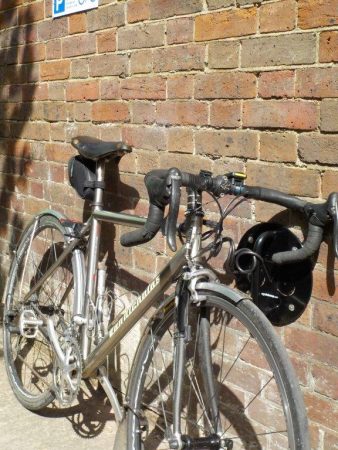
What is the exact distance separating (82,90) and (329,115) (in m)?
1.57

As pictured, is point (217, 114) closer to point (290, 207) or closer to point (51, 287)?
point (290, 207)

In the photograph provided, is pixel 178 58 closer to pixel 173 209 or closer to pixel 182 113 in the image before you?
pixel 182 113

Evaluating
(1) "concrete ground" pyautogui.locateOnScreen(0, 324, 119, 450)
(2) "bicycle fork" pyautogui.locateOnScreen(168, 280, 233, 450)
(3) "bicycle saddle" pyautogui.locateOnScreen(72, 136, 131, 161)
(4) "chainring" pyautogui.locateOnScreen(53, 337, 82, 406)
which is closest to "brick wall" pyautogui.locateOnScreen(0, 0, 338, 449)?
(3) "bicycle saddle" pyautogui.locateOnScreen(72, 136, 131, 161)

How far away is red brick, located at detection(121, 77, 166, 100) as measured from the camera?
9.26 ft

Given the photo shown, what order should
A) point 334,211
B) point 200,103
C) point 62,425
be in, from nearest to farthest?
point 334,211
point 200,103
point 62,425

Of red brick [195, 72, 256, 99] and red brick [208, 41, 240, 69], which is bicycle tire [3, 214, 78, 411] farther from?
red brick [208, 41, 240, 69]

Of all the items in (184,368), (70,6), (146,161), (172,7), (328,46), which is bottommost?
(184,368)

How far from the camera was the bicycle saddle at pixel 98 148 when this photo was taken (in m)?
2.86

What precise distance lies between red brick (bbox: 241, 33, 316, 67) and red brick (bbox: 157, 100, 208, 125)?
29cm

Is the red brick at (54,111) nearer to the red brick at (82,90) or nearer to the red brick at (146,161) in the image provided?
the red brick at (82,90)

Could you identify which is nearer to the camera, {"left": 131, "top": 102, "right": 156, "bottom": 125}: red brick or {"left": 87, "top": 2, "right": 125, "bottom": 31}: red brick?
{"left": 131, "top": 102, "right": 156, "bottom": 125}: red brick

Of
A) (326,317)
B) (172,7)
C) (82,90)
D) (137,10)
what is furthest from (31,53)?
(326,317)

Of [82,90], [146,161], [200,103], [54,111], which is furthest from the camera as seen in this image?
[54,111]

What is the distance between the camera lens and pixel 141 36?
289cm
